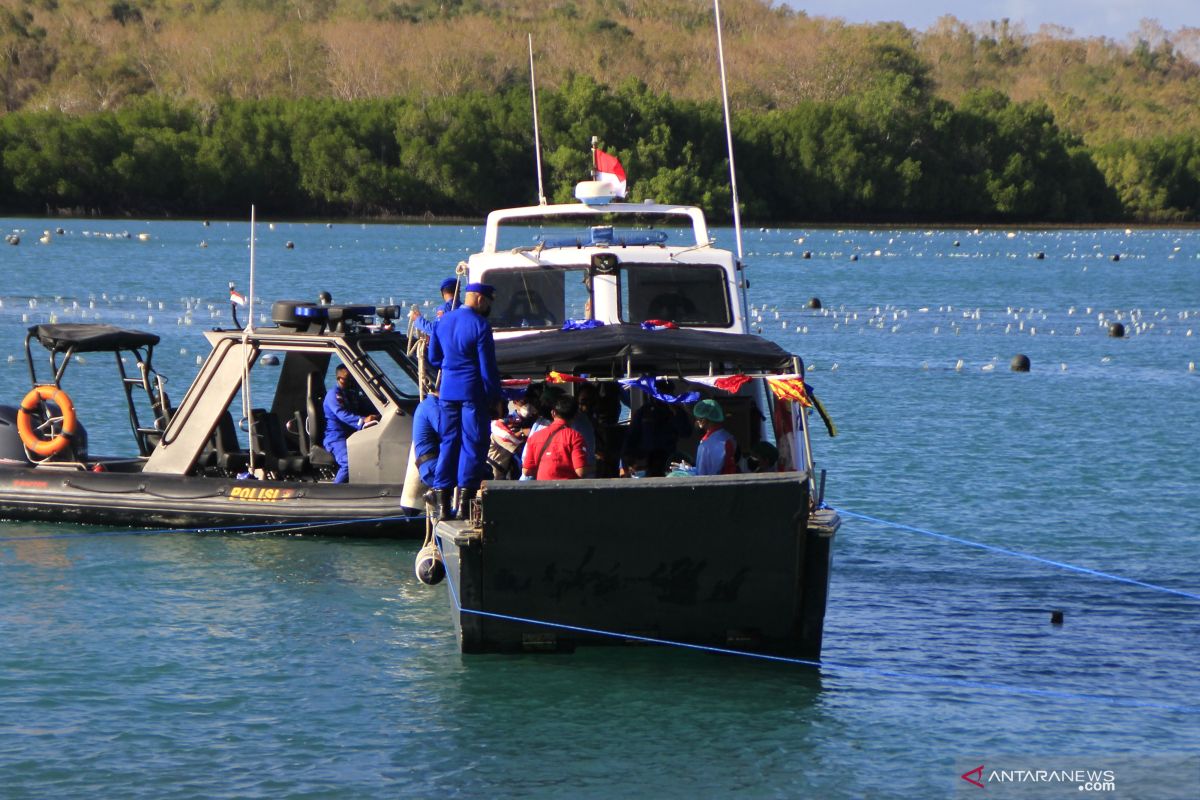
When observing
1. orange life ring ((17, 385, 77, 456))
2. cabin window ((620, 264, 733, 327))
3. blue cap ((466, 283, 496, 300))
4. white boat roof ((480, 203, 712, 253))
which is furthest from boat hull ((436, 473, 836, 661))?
orange life ring ((17, 385, 77, 456))

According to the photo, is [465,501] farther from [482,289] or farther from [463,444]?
[482,289]

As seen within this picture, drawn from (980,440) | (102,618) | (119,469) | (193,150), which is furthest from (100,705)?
(193,150)

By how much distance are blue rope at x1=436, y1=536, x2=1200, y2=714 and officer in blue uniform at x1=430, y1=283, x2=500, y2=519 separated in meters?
0.60

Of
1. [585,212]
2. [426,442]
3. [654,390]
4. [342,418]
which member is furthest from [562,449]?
[342,418]

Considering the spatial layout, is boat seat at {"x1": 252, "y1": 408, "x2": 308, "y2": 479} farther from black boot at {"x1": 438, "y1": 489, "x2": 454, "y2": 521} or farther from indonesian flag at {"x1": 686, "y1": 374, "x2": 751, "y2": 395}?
indonesian flag at {"x1": 686, "y1": 374, "x2": 751, "y2": 395}

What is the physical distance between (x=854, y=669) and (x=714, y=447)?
1.98m

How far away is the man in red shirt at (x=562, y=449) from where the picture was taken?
1216 cm

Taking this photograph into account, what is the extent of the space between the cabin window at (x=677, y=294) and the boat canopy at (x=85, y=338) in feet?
17.1

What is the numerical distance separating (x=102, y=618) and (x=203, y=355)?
22.0 meters

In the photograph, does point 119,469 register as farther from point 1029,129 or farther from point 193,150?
point 1029,129

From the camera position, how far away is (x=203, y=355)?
3578 centimetres

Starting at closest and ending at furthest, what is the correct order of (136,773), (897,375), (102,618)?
(136,773) → (102,618) → (897,375)

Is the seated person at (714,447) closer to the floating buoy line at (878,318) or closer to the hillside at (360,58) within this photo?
the floating buoy line at (878,318)

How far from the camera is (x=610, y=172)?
17047 mm
